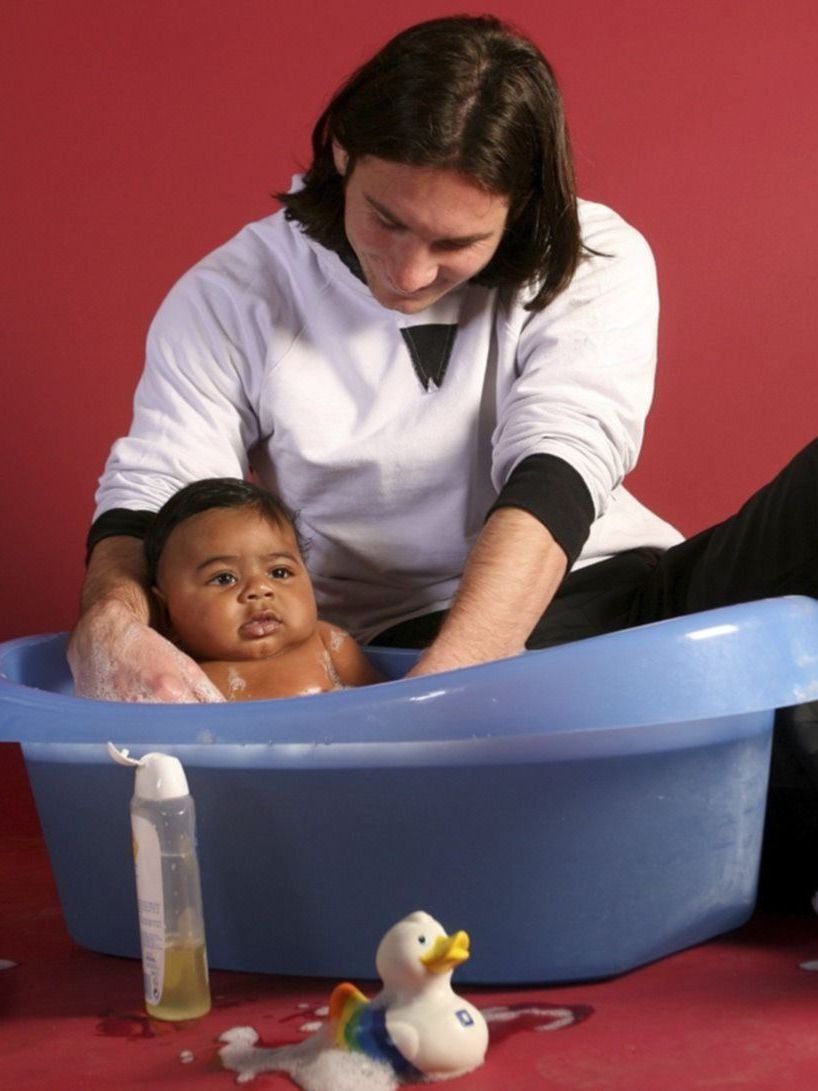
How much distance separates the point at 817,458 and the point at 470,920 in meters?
0.51

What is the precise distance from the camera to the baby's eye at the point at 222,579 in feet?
5.41

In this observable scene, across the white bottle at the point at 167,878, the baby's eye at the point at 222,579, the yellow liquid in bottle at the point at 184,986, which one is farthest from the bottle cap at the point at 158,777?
the baby's eye at the point at 222,579

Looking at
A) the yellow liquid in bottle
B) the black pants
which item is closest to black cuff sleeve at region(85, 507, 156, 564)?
the black pants

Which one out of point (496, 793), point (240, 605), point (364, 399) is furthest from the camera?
point (364, 399)

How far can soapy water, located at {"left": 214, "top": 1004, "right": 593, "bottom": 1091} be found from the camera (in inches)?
45.7

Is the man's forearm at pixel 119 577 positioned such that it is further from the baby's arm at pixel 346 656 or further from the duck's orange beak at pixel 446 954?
the duck's orange beak at pixel 446 954

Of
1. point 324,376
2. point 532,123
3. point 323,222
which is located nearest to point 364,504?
point 324,376

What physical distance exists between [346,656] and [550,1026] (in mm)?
538

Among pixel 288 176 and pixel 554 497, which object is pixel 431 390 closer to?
pixel 554 497

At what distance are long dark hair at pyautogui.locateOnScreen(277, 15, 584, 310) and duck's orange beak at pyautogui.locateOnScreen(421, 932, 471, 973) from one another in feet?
2.36

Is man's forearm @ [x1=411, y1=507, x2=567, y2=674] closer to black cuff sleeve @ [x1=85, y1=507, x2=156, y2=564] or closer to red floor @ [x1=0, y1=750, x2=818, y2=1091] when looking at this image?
red floor @ [x1=0, y1=750, x2=818, y2=1091]

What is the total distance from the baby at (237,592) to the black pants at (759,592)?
0.18 metres

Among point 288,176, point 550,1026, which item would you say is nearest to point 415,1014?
point 550,1026

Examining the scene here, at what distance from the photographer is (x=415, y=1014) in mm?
1163
